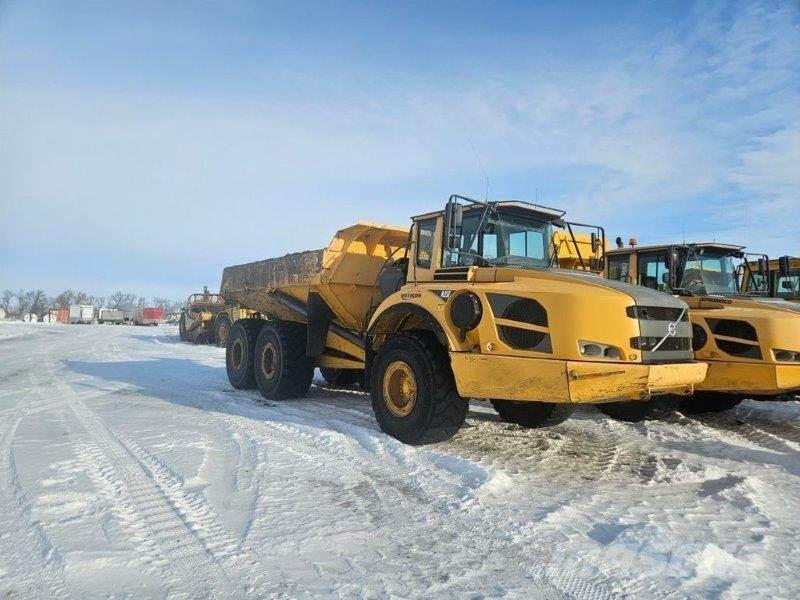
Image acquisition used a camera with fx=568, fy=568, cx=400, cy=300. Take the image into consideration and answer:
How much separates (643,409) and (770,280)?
12.9 ft

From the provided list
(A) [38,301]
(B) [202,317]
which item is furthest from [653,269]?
(A) [38,301]

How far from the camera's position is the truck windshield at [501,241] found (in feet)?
19.1

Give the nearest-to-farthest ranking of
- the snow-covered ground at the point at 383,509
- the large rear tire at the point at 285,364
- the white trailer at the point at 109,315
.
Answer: the snow-covered ground at the point at 383,509 < the large rear tire at the point at 285,364 < the white trailer at the point at 109,315

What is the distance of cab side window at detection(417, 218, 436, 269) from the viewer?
6305 millimetres

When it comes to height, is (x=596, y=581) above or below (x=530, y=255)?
below

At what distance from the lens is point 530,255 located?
602cm

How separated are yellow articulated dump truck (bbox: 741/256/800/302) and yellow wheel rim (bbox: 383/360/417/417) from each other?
19.1 feet

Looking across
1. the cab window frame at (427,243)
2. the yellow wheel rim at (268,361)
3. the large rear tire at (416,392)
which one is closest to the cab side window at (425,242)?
the cab window frame at (427,243)

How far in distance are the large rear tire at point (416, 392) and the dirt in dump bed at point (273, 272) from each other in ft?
8.42

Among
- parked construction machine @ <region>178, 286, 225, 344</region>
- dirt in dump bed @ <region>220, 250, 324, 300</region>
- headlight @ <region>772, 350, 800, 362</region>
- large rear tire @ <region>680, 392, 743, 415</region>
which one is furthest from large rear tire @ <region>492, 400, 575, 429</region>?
parked construction machine @ <region>178, 286, 225, 344</region>

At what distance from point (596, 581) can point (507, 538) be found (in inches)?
24.4

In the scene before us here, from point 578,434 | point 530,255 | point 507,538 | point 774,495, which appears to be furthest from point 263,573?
point 578,434

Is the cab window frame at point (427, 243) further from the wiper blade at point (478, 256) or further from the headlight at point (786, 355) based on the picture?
the headlight at point (786, 355)

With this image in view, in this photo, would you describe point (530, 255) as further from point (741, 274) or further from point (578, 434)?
point (741, 274)
